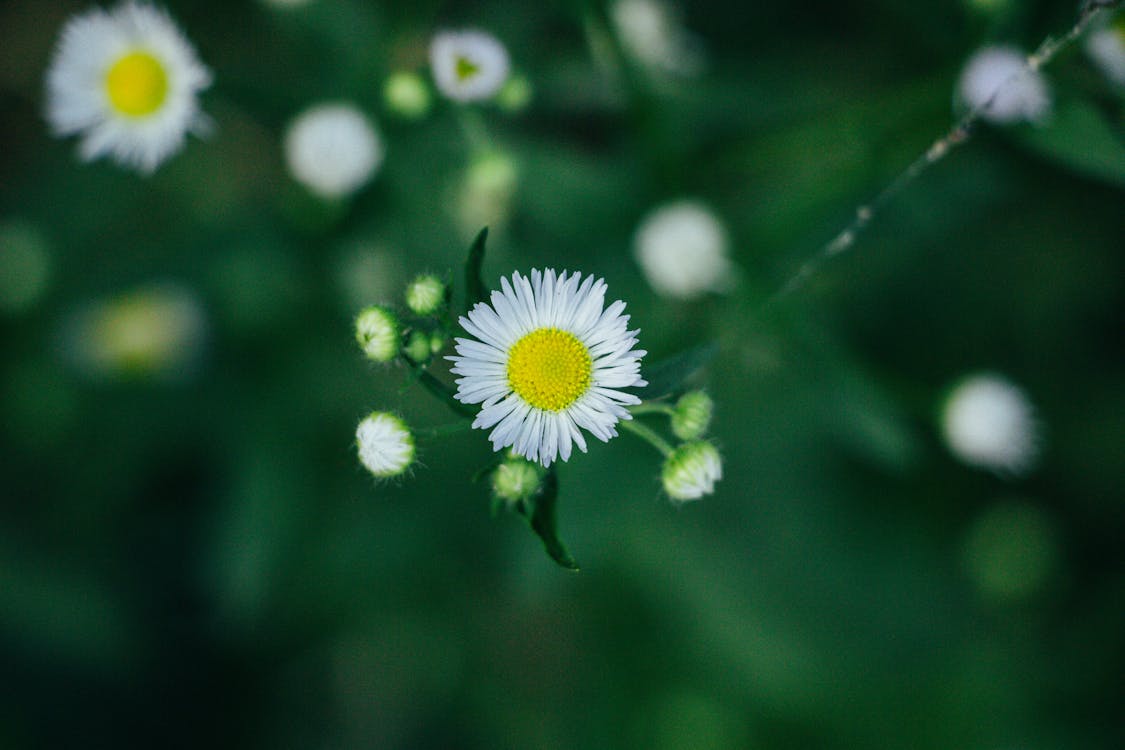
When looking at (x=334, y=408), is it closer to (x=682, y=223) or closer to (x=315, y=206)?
(x=315, y=206)

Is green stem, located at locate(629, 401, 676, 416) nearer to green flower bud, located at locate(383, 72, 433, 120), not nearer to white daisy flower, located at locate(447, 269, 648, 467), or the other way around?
white daisy flower, located at locate(447, 269, 648, 467)

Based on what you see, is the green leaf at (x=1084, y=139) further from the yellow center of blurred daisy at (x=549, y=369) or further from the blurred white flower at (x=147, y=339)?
the blurred white flower at (x=147, y=339)

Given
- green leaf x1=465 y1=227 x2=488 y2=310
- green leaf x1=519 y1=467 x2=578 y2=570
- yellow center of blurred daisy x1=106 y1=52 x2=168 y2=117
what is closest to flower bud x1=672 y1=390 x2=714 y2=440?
green leaf x1=519 y1=467 x2=578 y2=570

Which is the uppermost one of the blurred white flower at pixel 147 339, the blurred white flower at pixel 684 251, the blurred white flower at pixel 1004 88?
the blurred white flower at pixel 1004 88

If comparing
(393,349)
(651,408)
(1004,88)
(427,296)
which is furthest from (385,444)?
(1004,88)

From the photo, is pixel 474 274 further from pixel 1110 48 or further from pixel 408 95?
pixel 1110 48

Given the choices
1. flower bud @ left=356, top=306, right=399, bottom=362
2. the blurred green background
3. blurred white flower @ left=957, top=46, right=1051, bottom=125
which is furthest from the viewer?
the blurred green background

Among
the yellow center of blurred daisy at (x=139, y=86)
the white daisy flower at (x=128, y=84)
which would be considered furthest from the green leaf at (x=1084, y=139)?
the yellow center of blurred daisy at (x=139, y=86)

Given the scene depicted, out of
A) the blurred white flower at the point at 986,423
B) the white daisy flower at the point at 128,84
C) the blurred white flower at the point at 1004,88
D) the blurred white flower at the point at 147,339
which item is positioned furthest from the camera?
the blurred white flower at the point at 147,339
